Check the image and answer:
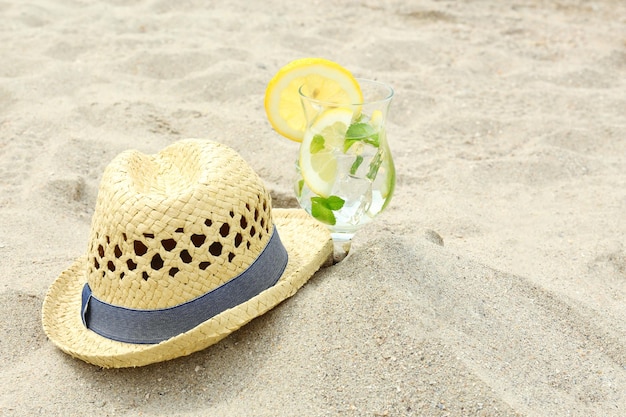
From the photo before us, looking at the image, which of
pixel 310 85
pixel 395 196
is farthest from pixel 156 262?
pixel 395 196

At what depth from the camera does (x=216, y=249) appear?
1588 millimetres

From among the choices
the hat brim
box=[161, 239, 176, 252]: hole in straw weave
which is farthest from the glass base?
box=[161, 239, 176, 252]: hole in straw weave

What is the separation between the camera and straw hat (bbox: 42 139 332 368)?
1.54m

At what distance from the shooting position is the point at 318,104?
1.66 meters

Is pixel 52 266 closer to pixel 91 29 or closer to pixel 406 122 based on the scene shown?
pixel 406 122

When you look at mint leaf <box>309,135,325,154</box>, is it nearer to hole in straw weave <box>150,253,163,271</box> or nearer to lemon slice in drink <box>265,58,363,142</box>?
lemon slice in drink <box>265,58,363,142</box>

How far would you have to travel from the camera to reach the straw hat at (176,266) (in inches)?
60.7

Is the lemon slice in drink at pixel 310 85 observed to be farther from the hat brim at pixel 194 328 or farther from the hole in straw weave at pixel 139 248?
the hole in straw weave at pixel 139 248

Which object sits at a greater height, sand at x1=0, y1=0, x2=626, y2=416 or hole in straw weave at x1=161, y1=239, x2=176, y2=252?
hole in straw weave at x1=161, y1=239, x2=176, y2=252

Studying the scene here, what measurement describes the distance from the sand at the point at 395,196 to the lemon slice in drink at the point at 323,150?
211 mm

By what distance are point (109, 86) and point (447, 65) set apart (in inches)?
66.1

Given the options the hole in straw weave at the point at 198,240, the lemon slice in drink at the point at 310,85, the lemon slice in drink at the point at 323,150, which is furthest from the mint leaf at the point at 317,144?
the hole in straw weave at the point at 198,240

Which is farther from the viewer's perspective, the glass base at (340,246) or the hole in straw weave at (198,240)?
the glass base at (340,246)

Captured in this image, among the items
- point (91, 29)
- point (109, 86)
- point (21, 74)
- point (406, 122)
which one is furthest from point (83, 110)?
point (406, 122)
